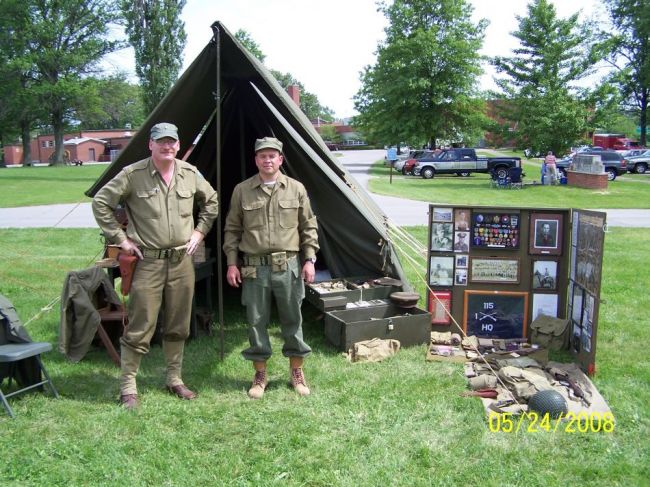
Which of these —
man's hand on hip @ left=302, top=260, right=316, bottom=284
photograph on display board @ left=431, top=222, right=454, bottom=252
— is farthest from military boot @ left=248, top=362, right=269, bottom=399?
photograph on display board @ left=431, top=222, right=454, bottom=252

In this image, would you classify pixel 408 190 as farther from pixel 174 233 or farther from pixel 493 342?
pixel 174 233

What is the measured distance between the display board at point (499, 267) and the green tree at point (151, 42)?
2549 cm

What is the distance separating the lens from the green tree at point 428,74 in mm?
32688

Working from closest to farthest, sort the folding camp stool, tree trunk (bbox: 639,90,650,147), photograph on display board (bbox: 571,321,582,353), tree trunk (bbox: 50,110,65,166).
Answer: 1. the folding camp stool
2. photograph on display board (bbox: 571,321,582,353)
3. tree trunk (bbox: 50,110,65,166)
4. tree trunk (bbox: 639,90,650,147)

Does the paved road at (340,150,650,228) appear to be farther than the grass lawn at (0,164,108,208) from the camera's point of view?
No

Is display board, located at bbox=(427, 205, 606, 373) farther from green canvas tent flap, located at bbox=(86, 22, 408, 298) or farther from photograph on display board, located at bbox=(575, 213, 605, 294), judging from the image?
green canvas tent flap, located at bbox=(86, 22, 408, 298)

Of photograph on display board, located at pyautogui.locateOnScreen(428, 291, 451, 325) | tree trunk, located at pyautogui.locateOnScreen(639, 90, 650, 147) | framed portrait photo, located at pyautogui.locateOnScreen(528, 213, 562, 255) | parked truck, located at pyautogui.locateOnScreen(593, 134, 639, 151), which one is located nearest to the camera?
framed portrait photo, located at pyautogui.locateOnScreen(528, 213, 562, 255)

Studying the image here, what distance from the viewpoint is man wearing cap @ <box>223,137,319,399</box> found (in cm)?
413

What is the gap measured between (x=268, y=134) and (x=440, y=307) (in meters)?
2.64

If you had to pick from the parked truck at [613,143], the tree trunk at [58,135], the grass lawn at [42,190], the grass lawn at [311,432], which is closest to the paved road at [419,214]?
the grass lawn at [42,190]

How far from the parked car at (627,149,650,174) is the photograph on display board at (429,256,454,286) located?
28857 millimetres

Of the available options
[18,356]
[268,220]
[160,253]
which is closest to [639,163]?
[268,220]

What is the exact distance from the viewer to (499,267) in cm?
526

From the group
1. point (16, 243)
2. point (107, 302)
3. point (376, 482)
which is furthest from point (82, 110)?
point (376, 482)
